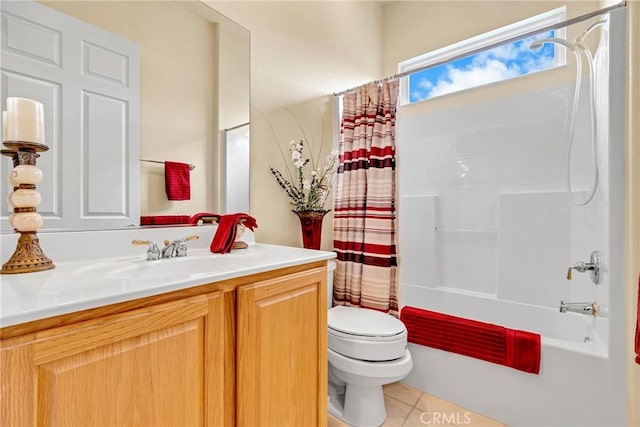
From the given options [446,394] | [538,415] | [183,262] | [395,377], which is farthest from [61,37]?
[538,415]

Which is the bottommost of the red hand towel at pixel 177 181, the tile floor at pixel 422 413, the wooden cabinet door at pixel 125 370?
the tile floor at pixel 422 413

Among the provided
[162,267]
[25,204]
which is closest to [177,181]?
[162,267]

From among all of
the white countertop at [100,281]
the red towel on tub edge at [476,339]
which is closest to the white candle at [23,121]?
the white countertop at [100,281]

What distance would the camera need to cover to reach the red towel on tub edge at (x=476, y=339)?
1460mm

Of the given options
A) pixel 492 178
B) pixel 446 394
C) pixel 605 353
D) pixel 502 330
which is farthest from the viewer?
pixel 492 178

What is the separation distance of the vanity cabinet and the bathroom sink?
98 millimetres

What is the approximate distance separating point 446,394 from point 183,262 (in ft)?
5.37

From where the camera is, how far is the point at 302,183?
73.3 inches

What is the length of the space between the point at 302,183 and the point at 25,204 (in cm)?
128

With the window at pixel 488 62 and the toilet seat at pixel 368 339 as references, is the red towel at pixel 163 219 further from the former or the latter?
the window at pixel 488 62

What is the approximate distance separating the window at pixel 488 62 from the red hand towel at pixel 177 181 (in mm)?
1645

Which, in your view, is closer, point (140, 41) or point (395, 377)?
point (140, 41)

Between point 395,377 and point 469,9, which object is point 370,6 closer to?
point 469,9

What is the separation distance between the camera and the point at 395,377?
1413 millimetres
